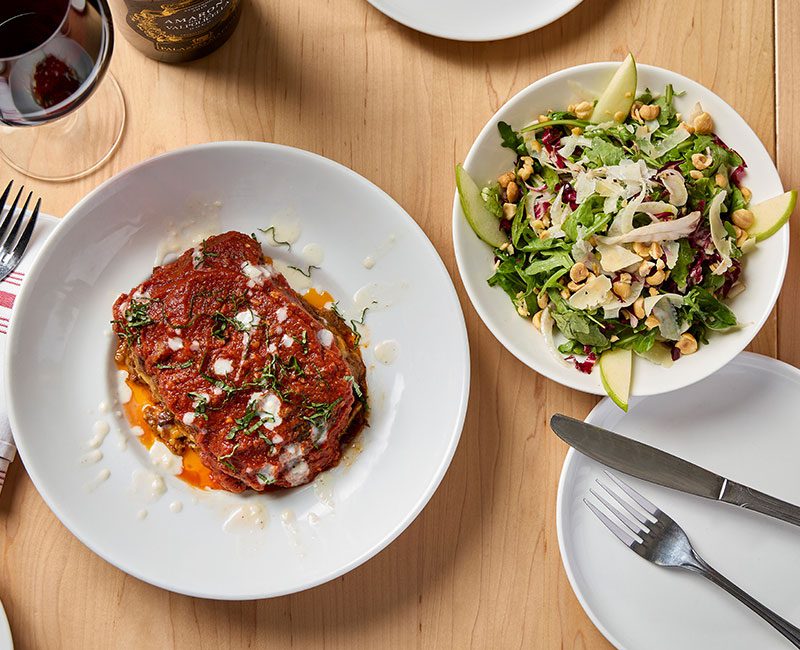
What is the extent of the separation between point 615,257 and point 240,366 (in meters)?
0.89

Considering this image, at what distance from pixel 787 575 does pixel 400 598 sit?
0.96 meters

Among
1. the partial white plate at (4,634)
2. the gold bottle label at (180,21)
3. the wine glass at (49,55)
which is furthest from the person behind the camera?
the partial white plate at (4,634)

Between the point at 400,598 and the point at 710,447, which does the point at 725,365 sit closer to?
the point at 710,447

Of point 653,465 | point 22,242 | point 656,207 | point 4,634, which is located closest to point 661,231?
point 656,207

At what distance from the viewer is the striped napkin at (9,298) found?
75.1 inches

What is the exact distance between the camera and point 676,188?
1809 millimetres

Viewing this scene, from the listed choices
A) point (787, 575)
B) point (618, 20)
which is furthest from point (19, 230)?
point (787, 575)

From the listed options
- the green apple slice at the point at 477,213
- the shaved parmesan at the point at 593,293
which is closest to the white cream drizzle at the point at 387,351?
the green apple slice at the point at 477,213

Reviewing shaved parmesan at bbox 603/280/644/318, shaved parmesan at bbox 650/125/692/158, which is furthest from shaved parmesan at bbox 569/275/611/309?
shaved parmesan at bbox 650/125/692/158

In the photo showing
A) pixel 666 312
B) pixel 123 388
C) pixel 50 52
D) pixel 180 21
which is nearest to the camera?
pixel 50 52

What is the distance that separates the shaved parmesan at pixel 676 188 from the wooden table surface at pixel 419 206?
412 millimetres

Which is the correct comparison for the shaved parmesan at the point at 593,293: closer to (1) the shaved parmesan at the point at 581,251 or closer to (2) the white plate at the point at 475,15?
(1) the shaved parmesan at the point at 581,251

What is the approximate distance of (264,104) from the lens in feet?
6.64

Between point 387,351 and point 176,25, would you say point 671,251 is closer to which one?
point 387,351
